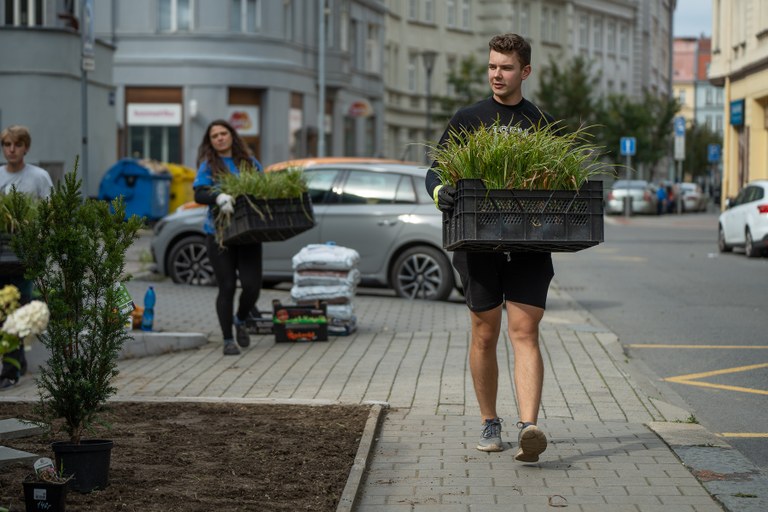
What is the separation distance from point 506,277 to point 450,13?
6563cm

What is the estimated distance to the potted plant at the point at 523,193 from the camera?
254 inches

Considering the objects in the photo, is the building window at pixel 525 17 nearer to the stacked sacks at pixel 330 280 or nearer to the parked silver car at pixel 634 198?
the parked silver car at pixel 634 198

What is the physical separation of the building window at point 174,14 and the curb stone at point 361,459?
132 ft

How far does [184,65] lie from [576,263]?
78.3 ft

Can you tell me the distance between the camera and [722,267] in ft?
78.9

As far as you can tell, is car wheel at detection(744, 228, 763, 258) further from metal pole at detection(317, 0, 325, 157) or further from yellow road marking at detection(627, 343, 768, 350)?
metal pole at detection(317, 0, 325, 157)

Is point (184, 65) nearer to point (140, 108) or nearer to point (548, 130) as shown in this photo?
point (140, 108)

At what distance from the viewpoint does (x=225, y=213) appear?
1097 cm

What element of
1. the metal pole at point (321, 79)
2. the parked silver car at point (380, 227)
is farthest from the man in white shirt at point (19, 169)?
the metal pole at point (321, 79)

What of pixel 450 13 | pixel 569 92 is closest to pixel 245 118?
pixel 450 13

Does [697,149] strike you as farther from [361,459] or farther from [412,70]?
[361,459]

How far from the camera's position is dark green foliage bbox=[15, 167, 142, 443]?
5.85 meters

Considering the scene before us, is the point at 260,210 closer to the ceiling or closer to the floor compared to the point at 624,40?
closer to the floor

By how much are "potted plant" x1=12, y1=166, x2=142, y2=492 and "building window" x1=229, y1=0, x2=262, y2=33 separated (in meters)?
42.5
